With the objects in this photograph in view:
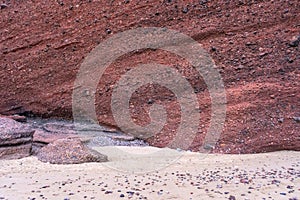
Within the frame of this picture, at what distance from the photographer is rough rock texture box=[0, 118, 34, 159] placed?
4.29m

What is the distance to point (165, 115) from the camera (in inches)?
203

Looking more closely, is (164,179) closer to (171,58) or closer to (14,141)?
(14,141)

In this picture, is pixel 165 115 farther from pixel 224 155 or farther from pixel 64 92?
pixel 64 92

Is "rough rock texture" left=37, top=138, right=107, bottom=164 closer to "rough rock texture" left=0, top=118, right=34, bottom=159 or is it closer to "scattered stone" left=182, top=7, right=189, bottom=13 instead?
"rough rock texture" left=0, top=118, right=34, bottom=159

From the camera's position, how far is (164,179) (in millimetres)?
3066

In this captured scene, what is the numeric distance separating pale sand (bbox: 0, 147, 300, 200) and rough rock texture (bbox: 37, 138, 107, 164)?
0.13m

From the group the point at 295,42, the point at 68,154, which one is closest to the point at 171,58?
the point at 295,42

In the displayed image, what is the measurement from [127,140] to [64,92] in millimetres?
1510

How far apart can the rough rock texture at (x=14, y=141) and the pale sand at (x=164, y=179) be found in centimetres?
27

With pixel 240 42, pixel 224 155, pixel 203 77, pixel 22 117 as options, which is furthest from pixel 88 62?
pixel 224 155

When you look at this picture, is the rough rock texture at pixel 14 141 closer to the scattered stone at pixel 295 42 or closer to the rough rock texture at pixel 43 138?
the rough rock texture at pixel 43 138

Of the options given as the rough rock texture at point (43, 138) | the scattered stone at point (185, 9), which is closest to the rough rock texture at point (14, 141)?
the rough rock texture at point (43, 138)

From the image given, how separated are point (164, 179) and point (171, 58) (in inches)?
114

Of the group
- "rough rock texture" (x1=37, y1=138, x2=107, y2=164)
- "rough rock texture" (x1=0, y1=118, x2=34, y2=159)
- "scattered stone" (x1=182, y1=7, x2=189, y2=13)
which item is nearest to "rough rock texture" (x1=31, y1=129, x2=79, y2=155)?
"rough rock texture" (x1=0, y1=118, x2=34, y2=159)
